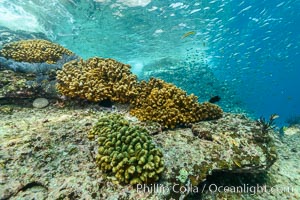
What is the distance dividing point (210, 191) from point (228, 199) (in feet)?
1.22

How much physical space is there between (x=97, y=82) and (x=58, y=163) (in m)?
2.72

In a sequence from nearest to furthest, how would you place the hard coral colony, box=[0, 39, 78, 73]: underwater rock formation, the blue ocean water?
the hard coral colony, box=[0, 39, 78, 73]: underwater rock formation, the blue ocean water

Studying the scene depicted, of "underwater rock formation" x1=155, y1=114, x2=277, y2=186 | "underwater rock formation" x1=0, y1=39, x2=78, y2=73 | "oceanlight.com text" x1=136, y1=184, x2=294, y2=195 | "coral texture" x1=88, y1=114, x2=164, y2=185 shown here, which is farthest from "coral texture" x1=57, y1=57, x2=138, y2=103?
"oceanlight.com text" x1=136, y1=184, x2=294, y2=195

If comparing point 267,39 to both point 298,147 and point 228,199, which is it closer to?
point 298,147

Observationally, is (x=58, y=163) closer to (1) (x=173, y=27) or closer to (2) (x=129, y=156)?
(2) (x=129, y=156)

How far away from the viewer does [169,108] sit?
16.6ft

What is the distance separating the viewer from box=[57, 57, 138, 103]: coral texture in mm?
5285

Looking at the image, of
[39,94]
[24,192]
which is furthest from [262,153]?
[39,94]

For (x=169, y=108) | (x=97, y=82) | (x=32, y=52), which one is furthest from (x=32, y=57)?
(x=169, y=108)

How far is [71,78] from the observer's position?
543cm

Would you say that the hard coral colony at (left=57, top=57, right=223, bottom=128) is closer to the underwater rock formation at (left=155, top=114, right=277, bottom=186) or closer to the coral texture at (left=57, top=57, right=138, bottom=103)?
the coral texture at (left=57, top=57, right=138, bottom=103)

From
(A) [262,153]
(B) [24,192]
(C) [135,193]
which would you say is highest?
(A) [262,153]

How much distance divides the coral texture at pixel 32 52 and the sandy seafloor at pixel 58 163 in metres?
2.67

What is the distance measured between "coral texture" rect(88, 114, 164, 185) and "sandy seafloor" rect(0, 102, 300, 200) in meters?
0.18
